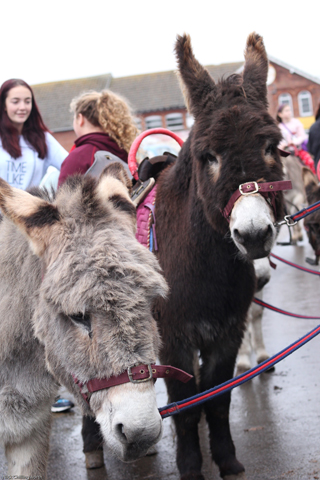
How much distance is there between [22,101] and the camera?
5.17 metres

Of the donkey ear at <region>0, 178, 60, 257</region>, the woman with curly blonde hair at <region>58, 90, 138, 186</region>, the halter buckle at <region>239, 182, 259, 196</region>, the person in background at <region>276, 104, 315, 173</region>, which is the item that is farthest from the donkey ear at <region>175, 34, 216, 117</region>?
the person in background at <region>276, 104, 315, 173</region>

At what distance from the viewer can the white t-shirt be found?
5.10m

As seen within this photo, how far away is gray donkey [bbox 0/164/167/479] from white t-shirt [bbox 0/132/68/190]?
7.25ft

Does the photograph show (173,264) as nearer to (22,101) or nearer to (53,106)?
(22,101)

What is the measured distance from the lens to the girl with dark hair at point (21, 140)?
5.11 m

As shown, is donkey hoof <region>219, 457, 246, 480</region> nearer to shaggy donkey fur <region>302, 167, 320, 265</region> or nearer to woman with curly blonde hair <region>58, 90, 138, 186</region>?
woman with curly blonde hair <region>58, 90, 138, 186</region>

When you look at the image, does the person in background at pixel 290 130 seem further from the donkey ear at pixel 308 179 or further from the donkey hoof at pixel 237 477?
the donkey hoof at pixel 237 477

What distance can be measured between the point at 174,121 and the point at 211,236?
4616cm

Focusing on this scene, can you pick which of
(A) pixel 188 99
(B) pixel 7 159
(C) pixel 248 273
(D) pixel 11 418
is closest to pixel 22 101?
(B) pixel 7 159

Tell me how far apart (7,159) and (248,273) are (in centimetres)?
266

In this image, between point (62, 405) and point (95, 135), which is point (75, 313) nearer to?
point (95, 135)

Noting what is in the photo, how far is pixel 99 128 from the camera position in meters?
4.93

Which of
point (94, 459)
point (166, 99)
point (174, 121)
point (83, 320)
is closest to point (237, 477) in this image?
point (94, 459)

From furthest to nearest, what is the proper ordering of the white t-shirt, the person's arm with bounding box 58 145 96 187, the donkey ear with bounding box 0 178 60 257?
the white t-shirt, the person's arm with bounding box 58 145 96 187, the donkey ear with bounding box 0 178 60 257
